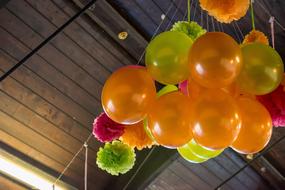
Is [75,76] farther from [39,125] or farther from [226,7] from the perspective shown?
[226,7]

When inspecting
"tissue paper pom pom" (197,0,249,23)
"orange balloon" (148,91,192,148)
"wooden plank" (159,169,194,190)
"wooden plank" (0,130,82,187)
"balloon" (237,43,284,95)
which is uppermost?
"tissue paper pom pom" (197,0,249,23)

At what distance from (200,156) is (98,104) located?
1.49 metres

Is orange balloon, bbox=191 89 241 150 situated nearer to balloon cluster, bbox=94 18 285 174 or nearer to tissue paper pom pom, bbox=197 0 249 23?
balloon cluster, bbox=94 18 285 174

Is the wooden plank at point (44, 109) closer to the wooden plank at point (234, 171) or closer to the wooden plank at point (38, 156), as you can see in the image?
the wooden plank at point (38, 156)

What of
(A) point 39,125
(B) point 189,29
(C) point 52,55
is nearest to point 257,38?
(B) point 189,29

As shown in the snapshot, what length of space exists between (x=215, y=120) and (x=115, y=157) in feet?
2.15

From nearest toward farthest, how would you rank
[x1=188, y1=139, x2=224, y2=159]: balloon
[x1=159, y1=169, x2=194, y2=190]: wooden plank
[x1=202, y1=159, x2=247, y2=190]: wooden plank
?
1. [x1=188, y1=139, x2=224, y2=159]: balloon
2. [x1=159, y1=169, x2=194, y2=190]: wooden plank
3. [x1=202, y1=159, x2=247, y2=190]: wooden plank

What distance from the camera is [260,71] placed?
5.43 ft

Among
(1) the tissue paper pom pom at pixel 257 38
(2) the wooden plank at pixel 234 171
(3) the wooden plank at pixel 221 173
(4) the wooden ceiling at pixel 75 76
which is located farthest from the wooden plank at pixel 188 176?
(1) the tissue paper pom pom at pixel 257 38

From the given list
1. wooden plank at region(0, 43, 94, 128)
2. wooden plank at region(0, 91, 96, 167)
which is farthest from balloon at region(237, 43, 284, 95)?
wooden plank at region(0, 91, 96, 167)

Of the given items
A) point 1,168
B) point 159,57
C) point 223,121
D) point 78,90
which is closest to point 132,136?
point 159,57

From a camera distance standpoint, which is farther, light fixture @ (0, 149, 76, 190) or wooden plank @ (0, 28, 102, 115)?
light fixture @ (0, 149, 76, 190)

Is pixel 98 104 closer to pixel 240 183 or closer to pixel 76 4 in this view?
pixel 76 4

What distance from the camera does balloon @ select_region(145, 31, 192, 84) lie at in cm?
167
